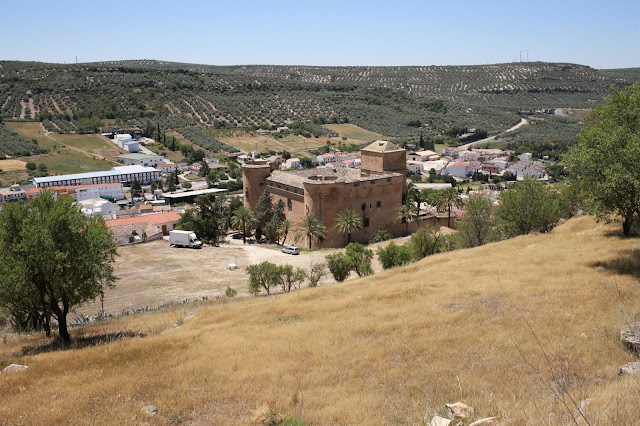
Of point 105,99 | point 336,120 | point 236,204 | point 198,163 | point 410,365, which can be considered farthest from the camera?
point 336,120

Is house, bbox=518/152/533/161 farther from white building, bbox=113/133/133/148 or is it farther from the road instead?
white building, bbox=113/133/133/148

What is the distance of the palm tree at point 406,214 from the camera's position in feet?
142

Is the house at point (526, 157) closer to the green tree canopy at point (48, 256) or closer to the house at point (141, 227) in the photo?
the house at point (141, 227)

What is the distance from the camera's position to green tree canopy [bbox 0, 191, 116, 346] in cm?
1566

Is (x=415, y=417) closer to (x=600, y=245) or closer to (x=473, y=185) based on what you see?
(x=600, y=245)

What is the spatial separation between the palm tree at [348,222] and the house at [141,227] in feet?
68.2

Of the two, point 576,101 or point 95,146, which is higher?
point 576,101

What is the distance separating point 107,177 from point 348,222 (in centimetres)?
5727

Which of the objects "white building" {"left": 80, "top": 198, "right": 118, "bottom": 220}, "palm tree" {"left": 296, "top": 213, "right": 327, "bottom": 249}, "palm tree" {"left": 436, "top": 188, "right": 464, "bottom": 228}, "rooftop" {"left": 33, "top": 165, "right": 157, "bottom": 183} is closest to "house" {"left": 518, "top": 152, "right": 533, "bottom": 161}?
"palm tree" {"left": 436, "top": 188, "right": 464, "bottom": 228}

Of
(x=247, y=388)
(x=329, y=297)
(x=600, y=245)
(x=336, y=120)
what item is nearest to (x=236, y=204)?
(x=329, y=297)

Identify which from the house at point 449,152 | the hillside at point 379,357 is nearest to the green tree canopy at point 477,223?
the hillside at point 379,357

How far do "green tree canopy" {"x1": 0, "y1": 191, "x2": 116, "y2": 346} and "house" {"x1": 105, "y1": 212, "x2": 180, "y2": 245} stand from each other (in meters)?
33.3

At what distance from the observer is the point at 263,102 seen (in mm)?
141500

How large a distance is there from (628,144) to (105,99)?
129 metres
